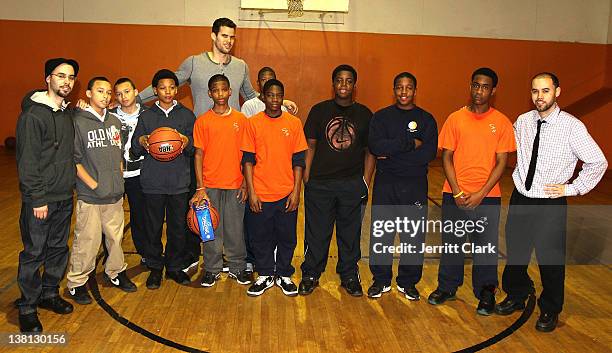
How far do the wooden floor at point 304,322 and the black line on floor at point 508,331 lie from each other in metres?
0.03

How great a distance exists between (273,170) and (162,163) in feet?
2.51

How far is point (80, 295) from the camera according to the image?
13.1ft

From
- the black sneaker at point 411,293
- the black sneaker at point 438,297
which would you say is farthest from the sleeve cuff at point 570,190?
the black sneaker at point 411,293

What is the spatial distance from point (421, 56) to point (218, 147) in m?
7.93

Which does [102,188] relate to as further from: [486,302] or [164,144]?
[486,302]

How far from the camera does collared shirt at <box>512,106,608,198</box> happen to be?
11.7 feet

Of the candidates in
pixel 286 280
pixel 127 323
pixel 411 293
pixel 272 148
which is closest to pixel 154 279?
pixel 127 323

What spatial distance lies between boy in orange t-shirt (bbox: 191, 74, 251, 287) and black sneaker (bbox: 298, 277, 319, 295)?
569 millimetres

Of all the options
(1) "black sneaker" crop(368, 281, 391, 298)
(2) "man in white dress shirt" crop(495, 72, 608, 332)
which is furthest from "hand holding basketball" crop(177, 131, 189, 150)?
(2) "man in white dress shirt" crop(495, 72, 608, 332)

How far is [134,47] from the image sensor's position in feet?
36.1

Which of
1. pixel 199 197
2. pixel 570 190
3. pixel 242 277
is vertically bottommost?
pixel 242 277

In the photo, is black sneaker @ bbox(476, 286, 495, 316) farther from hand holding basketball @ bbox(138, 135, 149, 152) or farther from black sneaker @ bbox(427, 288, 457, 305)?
hand holding basketball @ bbox(138, 135, 149, 152)

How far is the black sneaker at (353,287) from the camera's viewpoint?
13.9 feet

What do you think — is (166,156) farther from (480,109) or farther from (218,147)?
(480,109)
